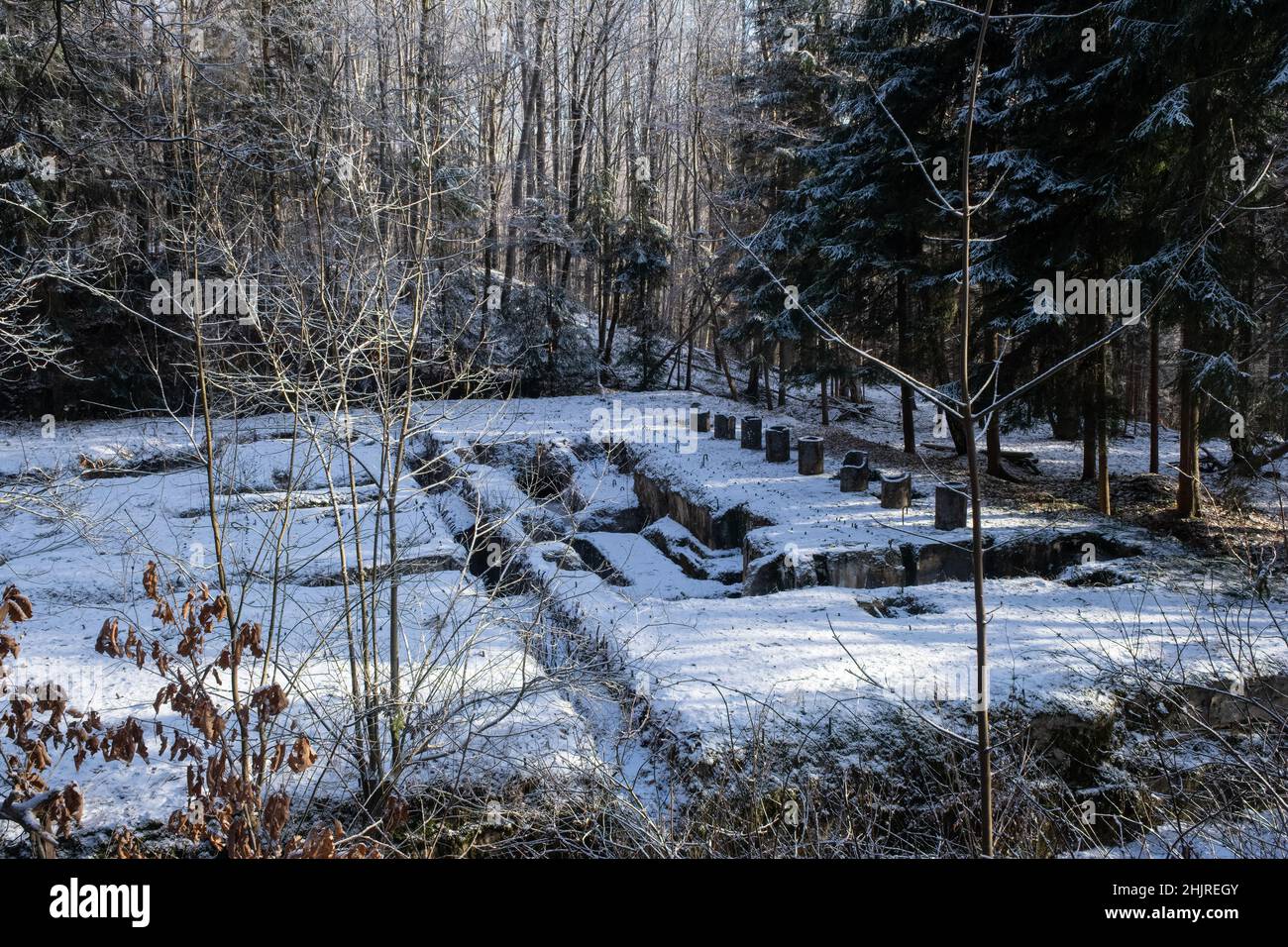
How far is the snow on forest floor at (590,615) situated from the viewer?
4.99m

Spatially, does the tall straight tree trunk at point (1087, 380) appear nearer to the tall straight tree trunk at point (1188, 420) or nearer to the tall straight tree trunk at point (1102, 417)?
the tall straight tree trunk at point (1102, 417)

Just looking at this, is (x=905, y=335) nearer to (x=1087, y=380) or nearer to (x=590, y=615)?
(x=1087, y=380)

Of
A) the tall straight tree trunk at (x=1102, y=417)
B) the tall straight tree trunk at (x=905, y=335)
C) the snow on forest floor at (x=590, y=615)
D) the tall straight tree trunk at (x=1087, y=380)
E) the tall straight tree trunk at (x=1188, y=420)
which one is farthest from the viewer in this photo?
the tall straight tree trunk at (x=905, y=335)

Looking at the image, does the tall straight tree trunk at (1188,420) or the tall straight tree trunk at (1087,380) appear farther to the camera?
the tall straight tree trunk at (1087,380)

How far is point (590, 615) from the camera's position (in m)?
7.61

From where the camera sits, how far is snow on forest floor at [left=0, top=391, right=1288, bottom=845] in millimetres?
4988

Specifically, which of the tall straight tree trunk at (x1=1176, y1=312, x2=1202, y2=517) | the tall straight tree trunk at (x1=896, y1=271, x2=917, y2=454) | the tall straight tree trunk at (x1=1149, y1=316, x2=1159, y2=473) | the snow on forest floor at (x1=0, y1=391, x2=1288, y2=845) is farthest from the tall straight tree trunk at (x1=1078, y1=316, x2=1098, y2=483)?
the tall straight tree trunk at (x1=896, y1=271, x2=917, y2=454)

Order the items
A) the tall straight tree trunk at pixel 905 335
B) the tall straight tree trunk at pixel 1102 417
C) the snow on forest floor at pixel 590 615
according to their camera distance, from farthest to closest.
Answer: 1. the tall straight tree trunk at pixel 905 335
2. the tall straight tree trunk at pixel 1102 417
3. the snow on forest floor at pixel 590 615

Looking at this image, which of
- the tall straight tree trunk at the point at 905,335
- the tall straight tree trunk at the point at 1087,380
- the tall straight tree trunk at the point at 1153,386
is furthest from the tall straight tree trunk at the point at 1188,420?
the tall straight tree trunk at the point at 905,335

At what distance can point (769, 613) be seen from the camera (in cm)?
755

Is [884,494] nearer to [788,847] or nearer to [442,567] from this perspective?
[442,567]

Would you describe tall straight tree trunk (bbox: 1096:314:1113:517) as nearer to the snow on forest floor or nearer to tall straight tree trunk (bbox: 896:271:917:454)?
the snow on forest floor
